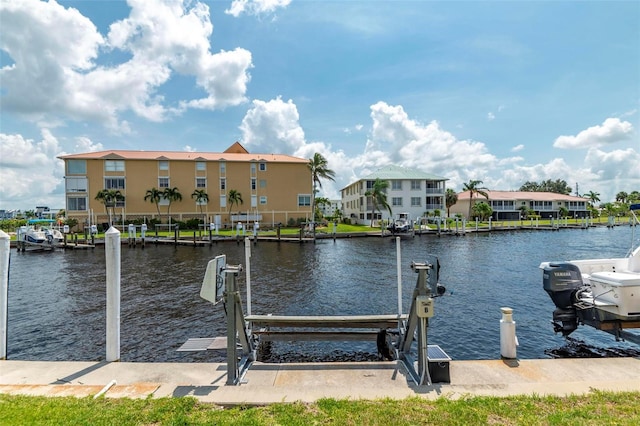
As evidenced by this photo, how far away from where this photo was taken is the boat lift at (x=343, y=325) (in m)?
5.16

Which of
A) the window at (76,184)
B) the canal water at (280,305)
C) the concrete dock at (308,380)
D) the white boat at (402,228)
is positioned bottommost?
the canal water at (280,305)

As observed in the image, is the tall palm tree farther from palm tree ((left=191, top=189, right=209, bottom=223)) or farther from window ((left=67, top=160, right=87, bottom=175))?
window ((left=67, top=160, right=87, bottom=175))

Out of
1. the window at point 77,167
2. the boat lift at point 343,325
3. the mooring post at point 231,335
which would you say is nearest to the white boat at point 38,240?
the window at point 77,167

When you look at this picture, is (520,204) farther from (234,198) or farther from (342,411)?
(342,411)

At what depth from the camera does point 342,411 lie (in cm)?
413

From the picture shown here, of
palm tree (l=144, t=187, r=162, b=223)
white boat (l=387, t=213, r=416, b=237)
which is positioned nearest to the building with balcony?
white boat (l=387, t=213, r=416, b=237)

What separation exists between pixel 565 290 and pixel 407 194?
187 ft

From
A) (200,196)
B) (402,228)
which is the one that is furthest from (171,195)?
(402,228)

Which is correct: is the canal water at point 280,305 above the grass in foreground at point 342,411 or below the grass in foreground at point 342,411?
below

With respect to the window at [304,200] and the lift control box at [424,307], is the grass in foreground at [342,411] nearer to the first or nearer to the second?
the lift control box at [424,307]

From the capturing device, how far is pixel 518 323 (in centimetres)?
1041

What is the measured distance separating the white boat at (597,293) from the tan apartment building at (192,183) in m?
48.8

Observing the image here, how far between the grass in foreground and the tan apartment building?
50319 mm

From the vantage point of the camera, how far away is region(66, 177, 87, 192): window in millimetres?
50812
